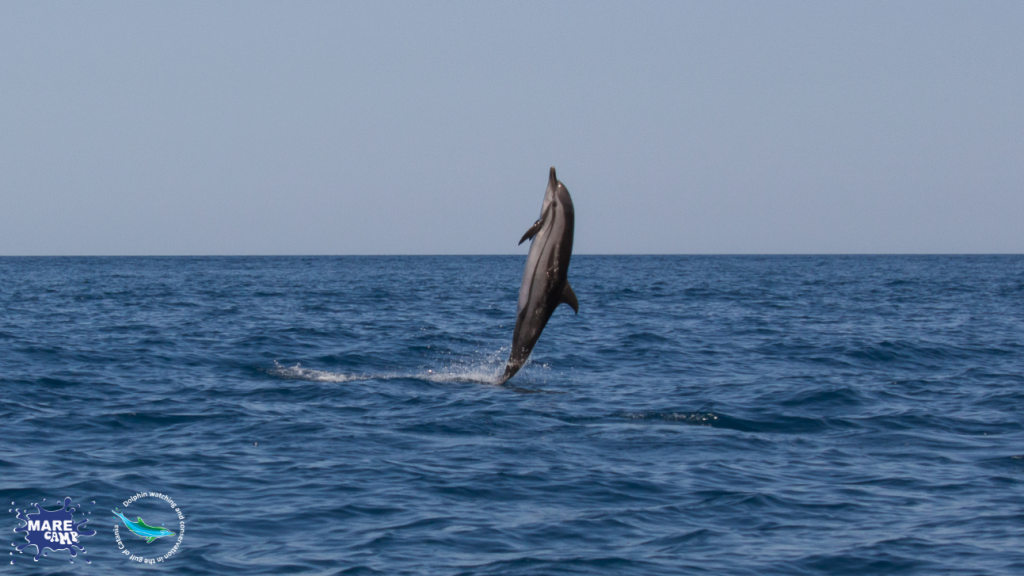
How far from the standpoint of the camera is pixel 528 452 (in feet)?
43.5

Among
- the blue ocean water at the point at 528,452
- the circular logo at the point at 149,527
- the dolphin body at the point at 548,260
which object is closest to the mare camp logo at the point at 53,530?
the blue ocean water at the point at 528,452

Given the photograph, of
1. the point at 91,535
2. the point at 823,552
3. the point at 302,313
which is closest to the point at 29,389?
the point at 91,535

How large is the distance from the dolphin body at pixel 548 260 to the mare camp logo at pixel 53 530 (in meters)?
6.15

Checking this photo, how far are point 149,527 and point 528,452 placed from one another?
491 cm

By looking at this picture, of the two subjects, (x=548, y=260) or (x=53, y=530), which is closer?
(x=53, y=530)

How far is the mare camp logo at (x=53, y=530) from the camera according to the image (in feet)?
31.4

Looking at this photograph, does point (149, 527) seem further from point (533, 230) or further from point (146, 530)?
point (533, 230)

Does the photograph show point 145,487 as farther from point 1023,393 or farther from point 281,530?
point 1023,393

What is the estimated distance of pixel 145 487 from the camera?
11438 mm

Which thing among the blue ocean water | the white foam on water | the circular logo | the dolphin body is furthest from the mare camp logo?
the white foam on water

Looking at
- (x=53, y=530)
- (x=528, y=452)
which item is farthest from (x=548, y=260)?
(x=53, y=530)

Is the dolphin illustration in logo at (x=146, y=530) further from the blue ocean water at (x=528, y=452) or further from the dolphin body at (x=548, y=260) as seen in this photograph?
the dolphin body at (x=548, y=260)

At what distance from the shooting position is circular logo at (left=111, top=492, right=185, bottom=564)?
372 inches

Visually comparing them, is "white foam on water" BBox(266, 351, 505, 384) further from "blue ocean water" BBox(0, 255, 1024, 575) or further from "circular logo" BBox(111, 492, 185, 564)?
"circular logo" BBox(111, 492, 185, 564)
